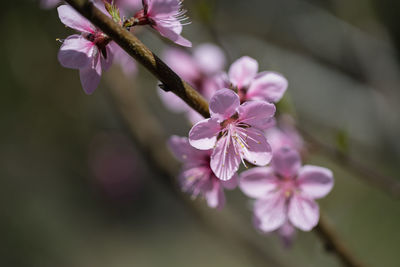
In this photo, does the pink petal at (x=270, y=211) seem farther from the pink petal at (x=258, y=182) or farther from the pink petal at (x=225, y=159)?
the pink petal at (x=225, y=159)

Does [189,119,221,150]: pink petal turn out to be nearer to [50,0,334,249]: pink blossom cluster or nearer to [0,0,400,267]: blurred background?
[50,0,334,249]: pink blossom cluster

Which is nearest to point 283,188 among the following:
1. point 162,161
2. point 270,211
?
point 270,211

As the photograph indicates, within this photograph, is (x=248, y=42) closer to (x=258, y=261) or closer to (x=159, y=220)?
(x=258, y=261)

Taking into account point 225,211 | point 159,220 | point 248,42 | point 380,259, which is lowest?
point 225,211

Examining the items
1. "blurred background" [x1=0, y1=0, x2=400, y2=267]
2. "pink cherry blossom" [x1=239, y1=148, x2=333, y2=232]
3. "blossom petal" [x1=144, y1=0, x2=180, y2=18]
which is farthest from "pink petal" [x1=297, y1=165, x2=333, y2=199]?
"blossom petal" [x1=144, y1=0, x2=180, y2=18]

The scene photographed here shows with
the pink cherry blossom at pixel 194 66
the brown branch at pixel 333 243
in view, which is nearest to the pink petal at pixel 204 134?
the brown branch at pixel 333 243

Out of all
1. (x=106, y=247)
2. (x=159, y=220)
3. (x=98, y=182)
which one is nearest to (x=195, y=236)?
(x=159, y=220)
